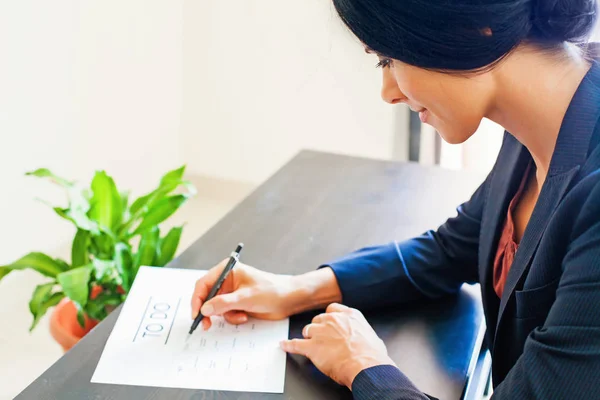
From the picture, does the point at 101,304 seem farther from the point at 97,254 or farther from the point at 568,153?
the point at 568,153

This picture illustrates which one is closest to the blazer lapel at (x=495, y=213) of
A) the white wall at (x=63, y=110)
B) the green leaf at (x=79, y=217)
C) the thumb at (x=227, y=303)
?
the thumb at (x=227, y=303)

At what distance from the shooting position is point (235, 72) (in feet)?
9.98

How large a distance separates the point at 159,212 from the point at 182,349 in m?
0.78

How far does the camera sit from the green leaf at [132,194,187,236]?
1658mm

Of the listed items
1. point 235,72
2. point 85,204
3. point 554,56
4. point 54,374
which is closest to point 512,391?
point 554,56

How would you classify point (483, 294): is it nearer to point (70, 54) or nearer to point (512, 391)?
point (512, 391)

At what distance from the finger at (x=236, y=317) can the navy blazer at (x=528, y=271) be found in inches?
6.8

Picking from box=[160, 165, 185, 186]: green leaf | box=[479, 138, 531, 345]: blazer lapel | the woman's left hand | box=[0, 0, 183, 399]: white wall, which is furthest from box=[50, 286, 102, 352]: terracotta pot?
box=[479, 138, 531, 345]: blazer lapel

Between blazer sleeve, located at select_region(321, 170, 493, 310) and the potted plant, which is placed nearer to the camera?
blazer sleeve, located at select_region(321, 170, 493, 310)

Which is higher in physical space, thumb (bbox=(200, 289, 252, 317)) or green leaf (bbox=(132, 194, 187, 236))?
thumb (bbox=(200, 289, 252, 317))

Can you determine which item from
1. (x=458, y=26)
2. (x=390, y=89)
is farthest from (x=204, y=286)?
(x=458, y=26)

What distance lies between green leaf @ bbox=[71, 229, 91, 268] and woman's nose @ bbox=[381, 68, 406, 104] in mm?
946

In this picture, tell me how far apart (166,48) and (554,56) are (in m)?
2.36

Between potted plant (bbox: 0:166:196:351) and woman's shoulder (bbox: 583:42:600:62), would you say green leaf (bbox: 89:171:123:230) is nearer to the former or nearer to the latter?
potted plant (bbox: 0:166:196:351)
